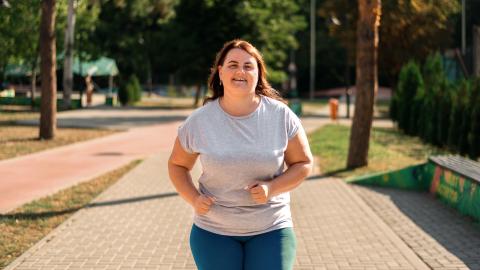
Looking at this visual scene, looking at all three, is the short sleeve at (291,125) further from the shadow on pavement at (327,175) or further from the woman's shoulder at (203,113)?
the shadow on pavement at (327,175)

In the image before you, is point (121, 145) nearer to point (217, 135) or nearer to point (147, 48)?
point (217, 135)

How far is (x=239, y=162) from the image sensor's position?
3.11 metres

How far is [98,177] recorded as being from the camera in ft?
39.9

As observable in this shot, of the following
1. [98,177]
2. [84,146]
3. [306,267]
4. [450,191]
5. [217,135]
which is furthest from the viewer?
[84,146]

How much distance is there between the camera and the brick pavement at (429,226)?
259 inches

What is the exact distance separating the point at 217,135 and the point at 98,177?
9.32 meters

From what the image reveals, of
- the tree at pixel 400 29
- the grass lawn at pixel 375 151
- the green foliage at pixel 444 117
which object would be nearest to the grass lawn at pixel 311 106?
the tree at pixel 400 29

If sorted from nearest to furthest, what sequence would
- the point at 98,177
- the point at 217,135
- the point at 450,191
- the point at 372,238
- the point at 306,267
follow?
the point at 217,135
the point at 306,267
the point at 372,238
the point at 450,191
the point at 98,177

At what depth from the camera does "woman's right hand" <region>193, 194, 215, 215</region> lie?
10.3 feet

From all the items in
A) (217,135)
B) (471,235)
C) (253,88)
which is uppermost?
(253,88)

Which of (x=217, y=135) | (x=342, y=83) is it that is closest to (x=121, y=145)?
(x=217, y=135)

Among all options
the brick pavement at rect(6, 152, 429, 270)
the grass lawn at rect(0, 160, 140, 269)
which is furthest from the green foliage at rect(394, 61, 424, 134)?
the grass lawn at rect(0, 160, 140, 269)

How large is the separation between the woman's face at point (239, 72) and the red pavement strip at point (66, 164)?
649 centimetres

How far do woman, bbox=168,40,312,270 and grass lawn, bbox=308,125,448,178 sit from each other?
31.4 ft
